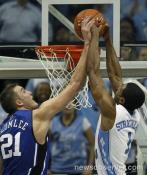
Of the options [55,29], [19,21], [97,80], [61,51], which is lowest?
[97,80]

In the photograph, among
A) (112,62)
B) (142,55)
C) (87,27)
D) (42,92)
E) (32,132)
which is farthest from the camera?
(42,92)

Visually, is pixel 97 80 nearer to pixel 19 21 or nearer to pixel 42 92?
pixel 42 92

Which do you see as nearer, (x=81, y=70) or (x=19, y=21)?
(x=81, y=70)

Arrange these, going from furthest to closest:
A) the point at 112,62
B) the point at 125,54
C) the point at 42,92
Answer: the point at 42,92
the point at 125,54
the point at 112,62

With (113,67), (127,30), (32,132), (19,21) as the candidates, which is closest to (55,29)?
(19,21)

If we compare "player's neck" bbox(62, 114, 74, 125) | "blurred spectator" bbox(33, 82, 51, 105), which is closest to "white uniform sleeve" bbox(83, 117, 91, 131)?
"player's neck" bbox(62, 114, 74, 125)

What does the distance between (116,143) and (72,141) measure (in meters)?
1.66

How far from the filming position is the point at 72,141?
6.71m

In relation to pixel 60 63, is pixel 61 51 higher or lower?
higher

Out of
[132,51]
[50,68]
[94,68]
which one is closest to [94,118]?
[132,51]

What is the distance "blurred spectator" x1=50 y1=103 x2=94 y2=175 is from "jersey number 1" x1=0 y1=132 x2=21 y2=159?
6.51 feet

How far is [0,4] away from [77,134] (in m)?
1.60

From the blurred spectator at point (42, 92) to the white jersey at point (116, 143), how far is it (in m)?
1.36

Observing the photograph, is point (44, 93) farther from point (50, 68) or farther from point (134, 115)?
point (134, 115)
